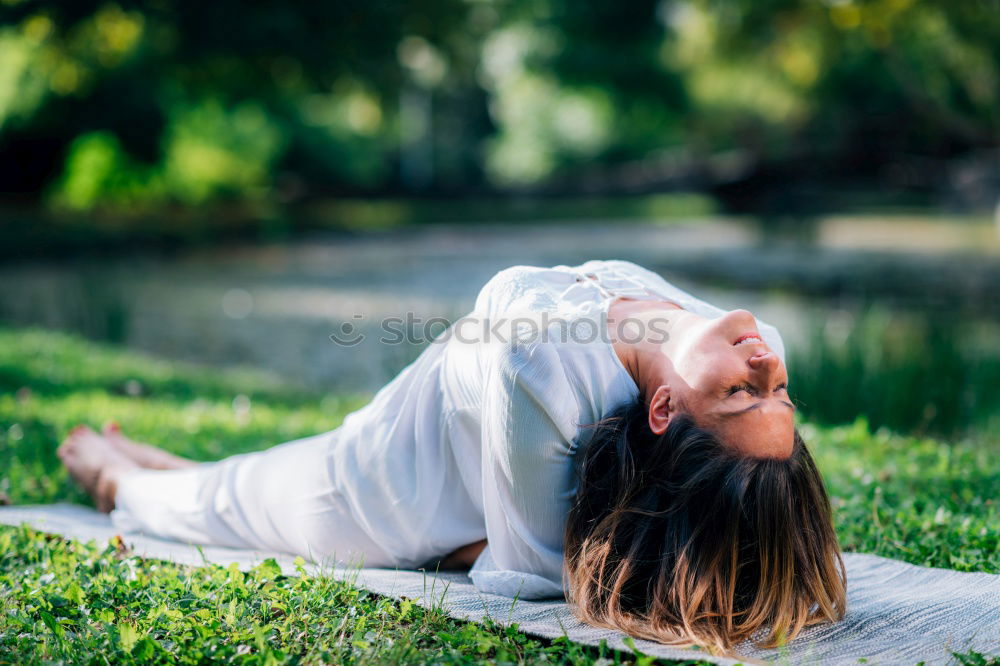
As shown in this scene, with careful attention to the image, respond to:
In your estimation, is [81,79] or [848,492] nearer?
[848,492]

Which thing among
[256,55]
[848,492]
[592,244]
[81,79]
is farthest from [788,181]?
[848,492]

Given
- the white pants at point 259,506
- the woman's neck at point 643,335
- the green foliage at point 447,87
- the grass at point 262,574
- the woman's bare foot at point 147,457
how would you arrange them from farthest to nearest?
the green foliage at point 447,87
the woman's bare foot at point 147,457
the white pants at point 259,506
the woman's neck at point 643,335
the grass at point 262,574

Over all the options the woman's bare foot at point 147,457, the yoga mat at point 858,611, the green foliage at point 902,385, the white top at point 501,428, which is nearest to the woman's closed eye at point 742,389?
the white top at point 501,428

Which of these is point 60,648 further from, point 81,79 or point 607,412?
point 81,79

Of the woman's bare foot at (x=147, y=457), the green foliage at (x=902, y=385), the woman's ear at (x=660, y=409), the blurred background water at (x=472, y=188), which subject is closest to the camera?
the woman's ear at (x=660, y=409)

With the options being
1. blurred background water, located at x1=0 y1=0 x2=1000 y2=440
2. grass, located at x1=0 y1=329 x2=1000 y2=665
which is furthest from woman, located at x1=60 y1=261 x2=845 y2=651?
blurred background water, located at x1=0 y1=0 x2=1000 y2=440

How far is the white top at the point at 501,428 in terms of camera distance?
2238 millimetres

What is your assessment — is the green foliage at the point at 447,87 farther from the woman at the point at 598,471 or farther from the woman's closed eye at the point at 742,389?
the woman's closed eye at the point at 742,389

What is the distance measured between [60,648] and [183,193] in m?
22.2

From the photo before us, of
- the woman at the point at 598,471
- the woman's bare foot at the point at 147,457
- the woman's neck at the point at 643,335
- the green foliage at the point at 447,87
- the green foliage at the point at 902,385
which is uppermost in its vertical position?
the green foliage at the point at 447,87

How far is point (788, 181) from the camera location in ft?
70.4

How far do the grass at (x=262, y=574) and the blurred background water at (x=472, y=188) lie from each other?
1.92 ft

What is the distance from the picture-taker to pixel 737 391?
7.09 ft

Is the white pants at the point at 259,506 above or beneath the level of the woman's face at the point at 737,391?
beneath
